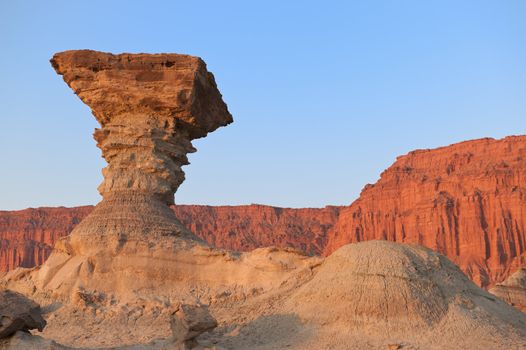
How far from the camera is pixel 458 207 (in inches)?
3935

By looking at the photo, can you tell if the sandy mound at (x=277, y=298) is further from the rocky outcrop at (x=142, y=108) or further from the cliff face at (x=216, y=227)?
the cliff face at (x=216, y=227)

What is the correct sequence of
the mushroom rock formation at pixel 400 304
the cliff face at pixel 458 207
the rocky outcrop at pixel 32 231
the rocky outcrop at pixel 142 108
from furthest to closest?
the rocky outcrop at pixel 32 231 < the cliff face at pixel 458 207 < the rocky outcrop at pixel 142 108 < the mushroom rock formation at pixel 400 304

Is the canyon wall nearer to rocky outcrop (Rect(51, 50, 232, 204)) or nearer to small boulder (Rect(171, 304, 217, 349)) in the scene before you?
rocky outcrop (Rect(51, 50, 232, 204))

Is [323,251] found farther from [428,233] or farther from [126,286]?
[126,286]

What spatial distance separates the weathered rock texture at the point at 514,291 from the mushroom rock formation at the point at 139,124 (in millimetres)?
17694

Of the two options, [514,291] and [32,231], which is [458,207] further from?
[32,231]

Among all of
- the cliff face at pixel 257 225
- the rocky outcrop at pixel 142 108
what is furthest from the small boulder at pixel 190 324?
the cliff face at pixel 257 225

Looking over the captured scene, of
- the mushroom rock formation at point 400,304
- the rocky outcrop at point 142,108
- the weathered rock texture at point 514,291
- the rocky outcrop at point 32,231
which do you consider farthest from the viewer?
the rocky outcrop at point 32,231

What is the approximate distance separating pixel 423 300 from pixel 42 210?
4943 inches

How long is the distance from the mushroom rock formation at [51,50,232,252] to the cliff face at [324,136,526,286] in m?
71.9

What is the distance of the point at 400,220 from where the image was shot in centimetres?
10744

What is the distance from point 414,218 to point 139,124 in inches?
3516

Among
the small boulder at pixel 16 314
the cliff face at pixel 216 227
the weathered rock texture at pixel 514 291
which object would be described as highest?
the cliff face at pixel 216 227

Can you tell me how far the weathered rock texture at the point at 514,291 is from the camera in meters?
30.3
